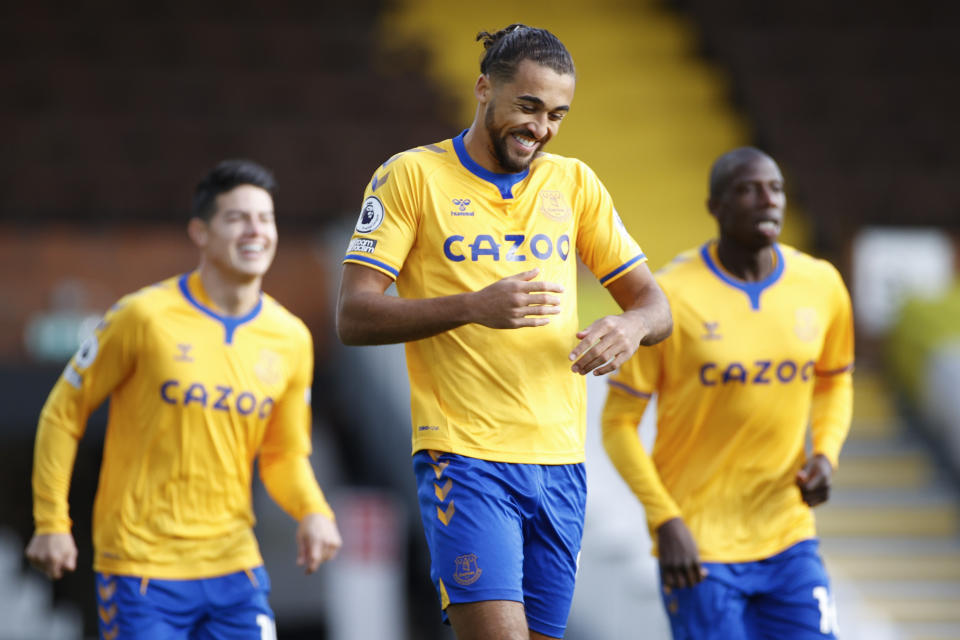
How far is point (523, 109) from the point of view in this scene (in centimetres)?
380

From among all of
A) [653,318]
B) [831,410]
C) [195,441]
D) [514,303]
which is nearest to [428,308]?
[514,303]

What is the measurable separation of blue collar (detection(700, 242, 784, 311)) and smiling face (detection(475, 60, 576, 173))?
4.98ft

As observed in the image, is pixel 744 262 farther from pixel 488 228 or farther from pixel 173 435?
pixel 173 435

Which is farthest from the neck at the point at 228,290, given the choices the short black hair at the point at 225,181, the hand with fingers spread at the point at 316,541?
the hand with fingers spread at the point at 316,541

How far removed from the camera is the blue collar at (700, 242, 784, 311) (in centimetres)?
517

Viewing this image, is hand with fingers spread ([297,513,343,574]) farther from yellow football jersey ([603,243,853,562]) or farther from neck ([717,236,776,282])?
A: neck ([717,236,776,282])

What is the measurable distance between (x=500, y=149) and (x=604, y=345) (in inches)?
26.5

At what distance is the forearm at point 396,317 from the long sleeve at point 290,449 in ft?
5.30

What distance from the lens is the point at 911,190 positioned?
15586 millimetres

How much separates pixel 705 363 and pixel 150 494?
2049 millimetres

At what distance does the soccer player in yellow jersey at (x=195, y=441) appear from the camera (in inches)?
196

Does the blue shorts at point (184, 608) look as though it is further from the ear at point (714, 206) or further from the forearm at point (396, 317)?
the ear at point (714, 206)

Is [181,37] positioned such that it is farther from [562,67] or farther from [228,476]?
[562,67]

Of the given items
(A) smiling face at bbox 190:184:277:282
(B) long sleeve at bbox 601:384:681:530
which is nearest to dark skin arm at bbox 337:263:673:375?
(B) long sleeve at bbox 601:384:681:530
